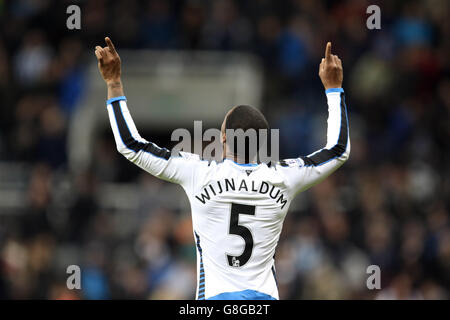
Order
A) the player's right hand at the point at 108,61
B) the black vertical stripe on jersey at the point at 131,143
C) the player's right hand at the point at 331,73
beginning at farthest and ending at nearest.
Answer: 1. the player's right hand at the point at 331,73
2. the player's right hand at the point at 108,61
3. the black vertical stripe on jersey at the point at 131,143

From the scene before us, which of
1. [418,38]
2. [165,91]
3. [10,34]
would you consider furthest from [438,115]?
[10,34]

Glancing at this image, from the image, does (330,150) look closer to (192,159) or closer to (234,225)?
(234,225)

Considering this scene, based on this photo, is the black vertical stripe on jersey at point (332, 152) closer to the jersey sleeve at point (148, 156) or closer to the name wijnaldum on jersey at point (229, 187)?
the name wijnaldum on jersey at point (229, 187)

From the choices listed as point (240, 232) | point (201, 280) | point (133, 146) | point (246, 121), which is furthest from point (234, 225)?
point (133, 146)

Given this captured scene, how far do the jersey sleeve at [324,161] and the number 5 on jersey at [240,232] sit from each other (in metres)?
0.37

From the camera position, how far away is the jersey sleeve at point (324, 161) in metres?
5.85

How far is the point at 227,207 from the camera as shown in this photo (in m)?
5.70

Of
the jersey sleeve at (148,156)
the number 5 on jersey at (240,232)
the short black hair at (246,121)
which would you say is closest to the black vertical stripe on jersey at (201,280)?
the number 5 on jersey at (240,232)

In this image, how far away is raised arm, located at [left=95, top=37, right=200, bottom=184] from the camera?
5652 millimetres

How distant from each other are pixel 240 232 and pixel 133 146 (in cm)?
90

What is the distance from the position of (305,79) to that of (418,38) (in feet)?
8.56

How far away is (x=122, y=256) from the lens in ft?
43.8

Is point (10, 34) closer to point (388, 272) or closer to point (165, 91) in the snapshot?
point (165, 91)

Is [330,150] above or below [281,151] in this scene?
below
